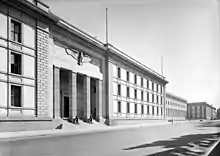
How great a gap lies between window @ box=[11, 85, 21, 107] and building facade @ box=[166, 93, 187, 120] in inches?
2365

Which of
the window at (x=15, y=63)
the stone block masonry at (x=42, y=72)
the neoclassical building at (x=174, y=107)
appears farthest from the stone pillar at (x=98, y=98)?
the neoclassical building at (x=174, y=107)

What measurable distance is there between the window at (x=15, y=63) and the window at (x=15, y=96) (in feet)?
4.13

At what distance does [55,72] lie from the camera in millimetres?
26328

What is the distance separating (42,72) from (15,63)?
3.00m

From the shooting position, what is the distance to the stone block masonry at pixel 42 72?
2320 cm

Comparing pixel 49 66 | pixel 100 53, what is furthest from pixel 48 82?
pixel 100 53

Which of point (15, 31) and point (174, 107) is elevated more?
point (15, 31)

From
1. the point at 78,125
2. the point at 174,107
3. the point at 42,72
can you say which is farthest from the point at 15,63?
the point at 174,107

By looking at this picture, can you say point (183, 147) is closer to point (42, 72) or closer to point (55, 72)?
point (42, 72)

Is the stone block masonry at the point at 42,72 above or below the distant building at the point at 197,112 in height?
above

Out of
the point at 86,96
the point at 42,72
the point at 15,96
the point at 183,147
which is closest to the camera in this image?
the point at 183,147

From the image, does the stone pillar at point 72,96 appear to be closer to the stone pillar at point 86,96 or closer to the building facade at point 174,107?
the stone pillar at point 86,96

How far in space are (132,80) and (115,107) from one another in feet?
29.5

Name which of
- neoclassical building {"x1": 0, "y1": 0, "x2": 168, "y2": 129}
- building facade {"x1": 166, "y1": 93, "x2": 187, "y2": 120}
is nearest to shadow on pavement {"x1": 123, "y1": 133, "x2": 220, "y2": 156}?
neoclassical building {"x1": 0, "y1": 0, "x2": 168, "y2": 129}
